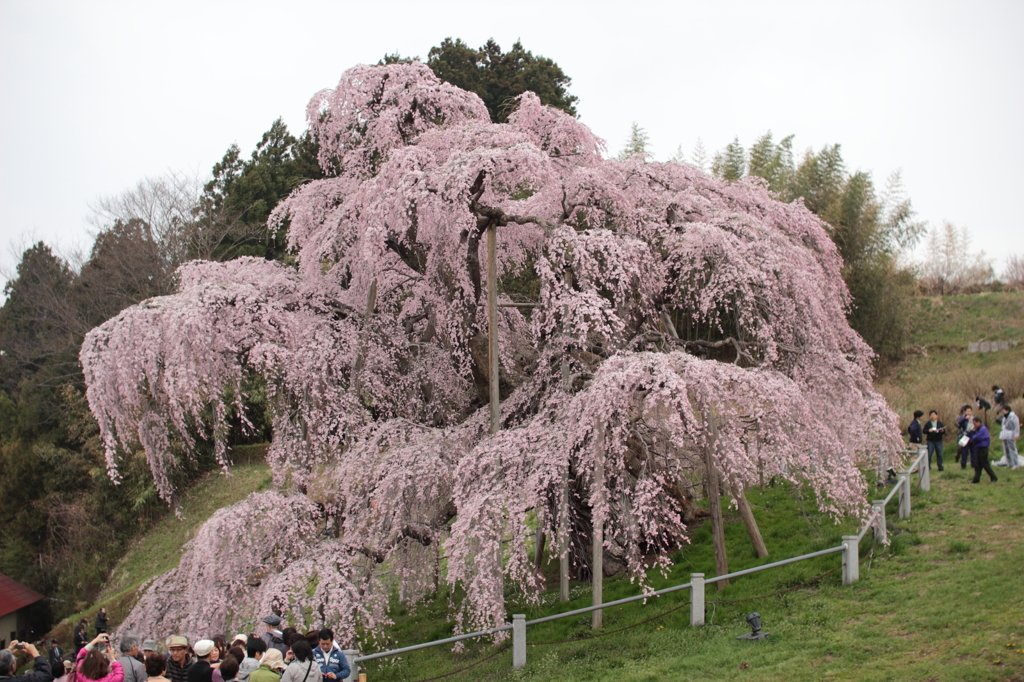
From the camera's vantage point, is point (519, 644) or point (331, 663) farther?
point (519, 644)

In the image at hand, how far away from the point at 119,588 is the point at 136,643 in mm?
17115

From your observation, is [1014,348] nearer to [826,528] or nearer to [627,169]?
[826,528]

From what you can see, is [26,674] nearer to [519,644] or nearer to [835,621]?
[519,644]

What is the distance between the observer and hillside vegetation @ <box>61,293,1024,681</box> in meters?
6.55

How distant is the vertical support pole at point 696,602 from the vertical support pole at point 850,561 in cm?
157

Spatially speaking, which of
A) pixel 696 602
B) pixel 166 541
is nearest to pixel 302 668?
pixel 696 602

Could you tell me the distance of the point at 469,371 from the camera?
11148mm

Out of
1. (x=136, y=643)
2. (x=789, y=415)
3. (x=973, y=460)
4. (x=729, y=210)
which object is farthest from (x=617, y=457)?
(x=973, y=460)

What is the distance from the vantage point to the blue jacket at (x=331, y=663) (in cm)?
587

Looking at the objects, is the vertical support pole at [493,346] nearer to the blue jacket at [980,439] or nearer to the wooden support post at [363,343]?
the wooden support post at [363,343]

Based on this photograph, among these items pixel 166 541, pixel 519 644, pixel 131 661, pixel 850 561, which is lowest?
pixel 166 541

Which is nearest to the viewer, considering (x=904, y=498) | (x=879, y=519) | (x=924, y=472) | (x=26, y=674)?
(x=26, y=674)

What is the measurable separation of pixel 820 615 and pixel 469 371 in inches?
218

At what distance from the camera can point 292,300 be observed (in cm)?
1031
